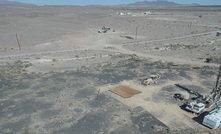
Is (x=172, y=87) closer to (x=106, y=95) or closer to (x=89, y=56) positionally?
(x=106, y=95)

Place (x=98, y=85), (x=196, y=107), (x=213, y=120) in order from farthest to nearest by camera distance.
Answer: (x=98, y=85) < (x=196, y=107) < (x=213, y=120)

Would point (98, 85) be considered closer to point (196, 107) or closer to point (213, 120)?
point (196, 107)

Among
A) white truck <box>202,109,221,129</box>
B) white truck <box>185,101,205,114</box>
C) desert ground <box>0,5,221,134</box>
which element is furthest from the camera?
white truck <box>185,101,205,114</box>

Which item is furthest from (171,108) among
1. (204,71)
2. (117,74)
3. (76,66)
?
(76,66)

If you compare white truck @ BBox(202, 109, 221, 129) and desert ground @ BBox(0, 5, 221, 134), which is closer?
white truck @ BBox(202, 109, 221, 129)

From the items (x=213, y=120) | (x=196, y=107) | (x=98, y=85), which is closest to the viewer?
(x=213, y=120)

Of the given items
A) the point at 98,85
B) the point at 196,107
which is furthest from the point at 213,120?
the point at 98,85

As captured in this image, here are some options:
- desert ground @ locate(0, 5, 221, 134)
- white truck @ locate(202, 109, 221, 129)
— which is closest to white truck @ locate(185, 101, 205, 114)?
desert ground @ locate(0, 5, 221, 134)

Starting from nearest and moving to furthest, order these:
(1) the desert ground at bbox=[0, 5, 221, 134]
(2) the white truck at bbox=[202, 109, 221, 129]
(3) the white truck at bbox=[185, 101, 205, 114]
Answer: (2) the white truck at bbox=[202, 109, 221, 129] < (1) the desert ground at bbox=[0, 5, 221, 134] < (3) the white truck at bbox=[185, 101, 205, 114]

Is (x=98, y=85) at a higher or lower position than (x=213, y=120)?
lower

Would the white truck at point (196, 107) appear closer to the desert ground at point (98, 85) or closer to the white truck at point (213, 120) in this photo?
the desert ground at point (98, 85)

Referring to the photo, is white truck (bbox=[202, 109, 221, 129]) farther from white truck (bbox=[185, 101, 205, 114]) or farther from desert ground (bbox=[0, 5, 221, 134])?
white truck (bbox=[185, 101, 205, 114])
